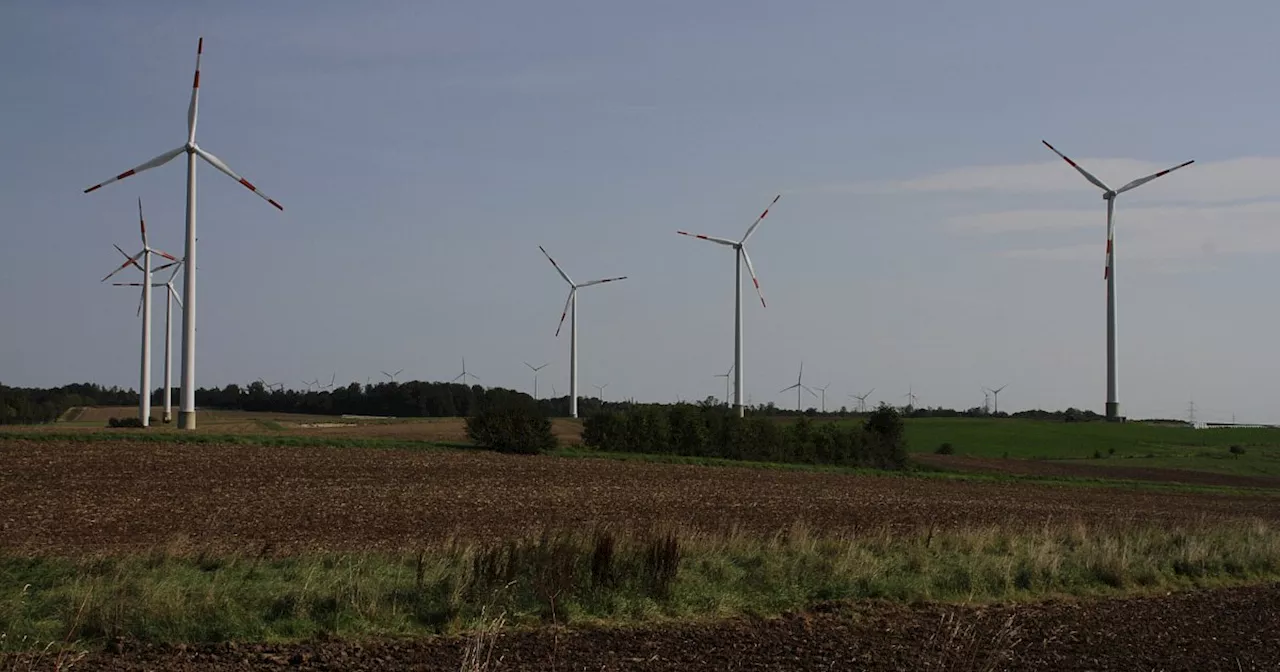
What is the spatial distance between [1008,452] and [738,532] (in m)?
82.7

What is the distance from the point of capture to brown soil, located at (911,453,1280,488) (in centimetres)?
7338

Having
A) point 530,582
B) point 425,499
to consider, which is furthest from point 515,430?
point 530,582

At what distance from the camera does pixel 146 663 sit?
1268 centimetres

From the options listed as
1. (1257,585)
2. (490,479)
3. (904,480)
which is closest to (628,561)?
(1257,585)

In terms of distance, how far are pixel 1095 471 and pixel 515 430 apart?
40131mm

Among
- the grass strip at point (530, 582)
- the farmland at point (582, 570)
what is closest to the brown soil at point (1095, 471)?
the farmland at point (582, 570)

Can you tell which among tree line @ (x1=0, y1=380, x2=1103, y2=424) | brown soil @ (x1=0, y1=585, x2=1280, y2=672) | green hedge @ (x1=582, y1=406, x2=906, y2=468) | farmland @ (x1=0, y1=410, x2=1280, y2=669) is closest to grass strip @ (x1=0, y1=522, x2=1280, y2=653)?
farmland @ (x1=0, y1=410, x2=1280, y2=669)

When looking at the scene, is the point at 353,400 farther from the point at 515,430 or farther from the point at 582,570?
the point at 582,570

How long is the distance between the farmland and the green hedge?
24.5m

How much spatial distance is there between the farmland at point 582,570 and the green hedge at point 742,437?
24.5 metres

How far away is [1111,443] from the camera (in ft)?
357

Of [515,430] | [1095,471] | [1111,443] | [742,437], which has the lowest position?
[1095,471]

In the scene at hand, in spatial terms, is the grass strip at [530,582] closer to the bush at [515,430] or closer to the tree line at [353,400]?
the bush at [515,430]

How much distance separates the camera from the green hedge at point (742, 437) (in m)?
70.9
